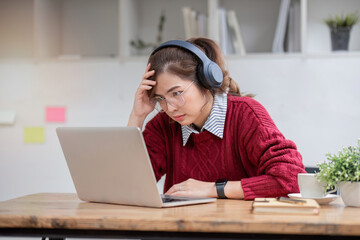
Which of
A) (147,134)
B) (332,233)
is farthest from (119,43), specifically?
(332,233)

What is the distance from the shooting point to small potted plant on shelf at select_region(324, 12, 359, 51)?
7.97 feet

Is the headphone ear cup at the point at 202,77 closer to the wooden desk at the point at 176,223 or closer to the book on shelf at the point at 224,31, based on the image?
the wooden desk at the point at 176,223

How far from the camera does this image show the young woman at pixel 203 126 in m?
1.43

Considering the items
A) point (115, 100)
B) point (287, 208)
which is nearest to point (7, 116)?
point (115, 100)

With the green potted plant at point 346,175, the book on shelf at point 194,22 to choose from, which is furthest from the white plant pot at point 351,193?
the book on shelf at point 194,22

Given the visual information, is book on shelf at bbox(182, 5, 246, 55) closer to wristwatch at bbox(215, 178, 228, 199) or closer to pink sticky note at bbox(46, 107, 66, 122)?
pink sticky note at bbox(46, 107, 66, 122)

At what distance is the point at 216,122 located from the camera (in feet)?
5.07

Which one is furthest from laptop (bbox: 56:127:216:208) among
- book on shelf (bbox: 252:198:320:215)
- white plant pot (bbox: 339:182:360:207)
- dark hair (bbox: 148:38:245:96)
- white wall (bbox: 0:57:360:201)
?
white wall (bbox: 0:57:360:201)

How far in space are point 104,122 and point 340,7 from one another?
1.45 m

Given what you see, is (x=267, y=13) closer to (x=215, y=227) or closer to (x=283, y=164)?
(x=283, y=164)

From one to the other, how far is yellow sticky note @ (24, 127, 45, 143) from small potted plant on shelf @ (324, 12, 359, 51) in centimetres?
165

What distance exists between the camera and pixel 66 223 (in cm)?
97

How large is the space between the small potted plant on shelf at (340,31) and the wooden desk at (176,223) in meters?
1.52

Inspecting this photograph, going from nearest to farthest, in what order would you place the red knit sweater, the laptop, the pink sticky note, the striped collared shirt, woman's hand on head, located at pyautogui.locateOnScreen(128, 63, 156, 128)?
the laptop < the red knit sweater < the striped collared shirt < woman's hand on head, located at pyautogui.locateOnScreen(128, 63, 156, 128) < the pink sticky note
